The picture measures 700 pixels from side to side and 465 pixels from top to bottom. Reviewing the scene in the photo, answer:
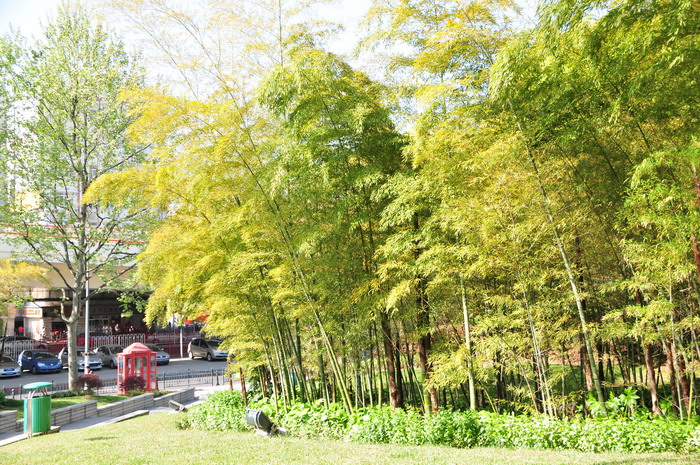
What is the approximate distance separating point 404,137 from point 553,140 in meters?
1.89

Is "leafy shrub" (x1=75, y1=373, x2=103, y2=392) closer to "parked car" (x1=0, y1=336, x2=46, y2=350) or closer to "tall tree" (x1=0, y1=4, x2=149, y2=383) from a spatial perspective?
"tall tree" (x1=0, y1=4, x2=149, y2=383)

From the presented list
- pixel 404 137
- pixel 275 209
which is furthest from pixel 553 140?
pixel 275 209

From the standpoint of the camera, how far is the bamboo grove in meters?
4.78

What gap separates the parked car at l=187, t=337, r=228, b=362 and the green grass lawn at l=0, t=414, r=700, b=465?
16532mm

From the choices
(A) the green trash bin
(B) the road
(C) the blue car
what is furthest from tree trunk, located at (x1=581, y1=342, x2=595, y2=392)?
(C) the blue car

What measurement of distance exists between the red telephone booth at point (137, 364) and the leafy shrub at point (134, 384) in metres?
0.37

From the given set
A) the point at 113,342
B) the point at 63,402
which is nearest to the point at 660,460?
the point at 63,402

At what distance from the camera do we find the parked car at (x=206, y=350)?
24266mm

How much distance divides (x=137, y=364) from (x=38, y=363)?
23.3 feet

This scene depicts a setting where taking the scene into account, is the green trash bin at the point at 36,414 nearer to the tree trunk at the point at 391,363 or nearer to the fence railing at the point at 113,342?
the tree trunk at the point at 391,363

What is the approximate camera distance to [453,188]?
602 cm

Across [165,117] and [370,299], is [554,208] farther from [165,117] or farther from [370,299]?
[165,117]

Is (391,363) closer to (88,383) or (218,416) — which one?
(218,416)

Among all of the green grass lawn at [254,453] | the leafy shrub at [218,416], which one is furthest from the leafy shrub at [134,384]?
the green grass lawn at [254,453]
